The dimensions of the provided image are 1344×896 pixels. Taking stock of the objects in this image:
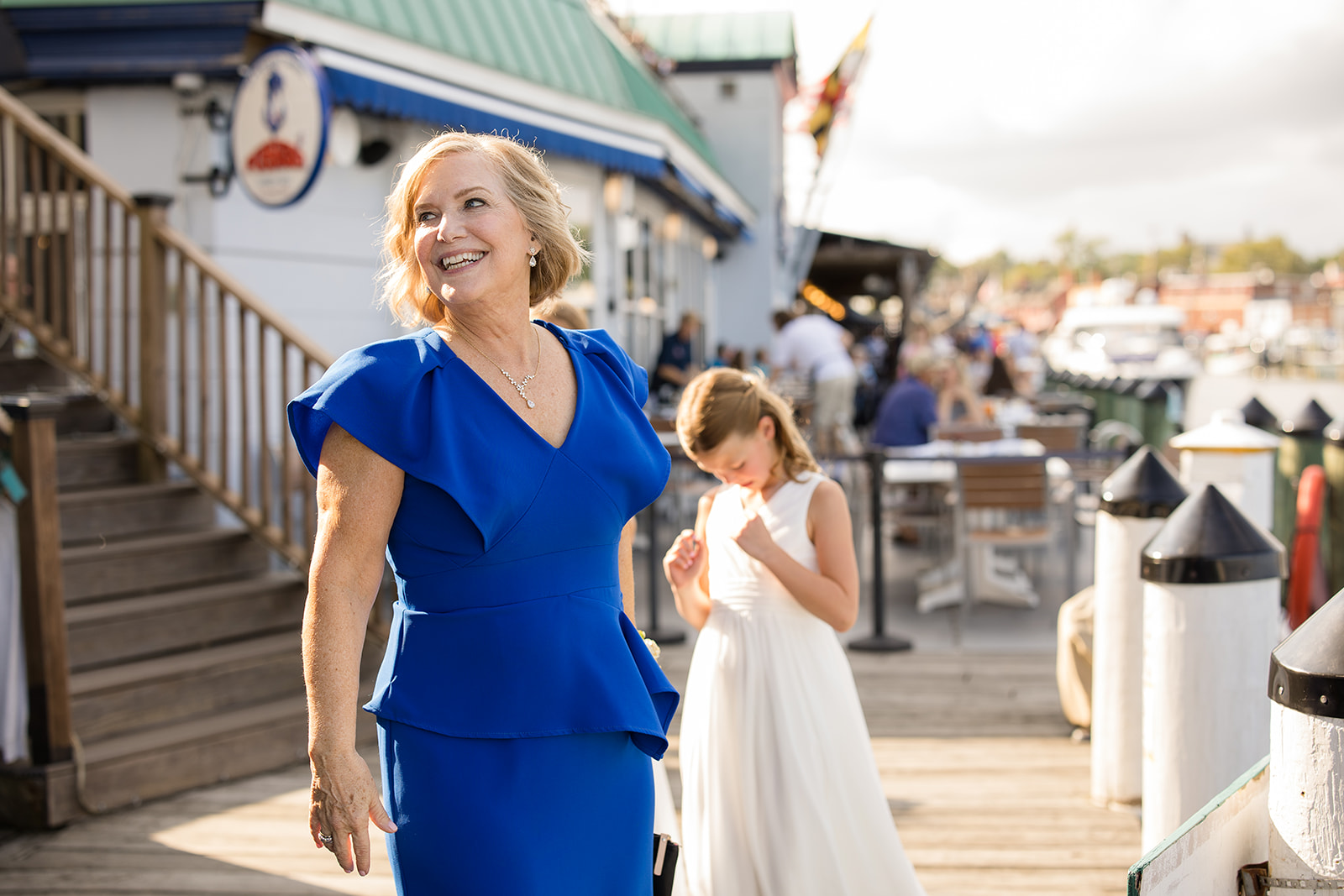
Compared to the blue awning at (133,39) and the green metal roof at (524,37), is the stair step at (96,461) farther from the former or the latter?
the green metal roof at (524,37)

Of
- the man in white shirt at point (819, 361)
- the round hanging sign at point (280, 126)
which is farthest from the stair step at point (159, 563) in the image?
the man in white shirt at point (819, 361)

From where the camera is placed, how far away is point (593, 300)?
34.9 feet

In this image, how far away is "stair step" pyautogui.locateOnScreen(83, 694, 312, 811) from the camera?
4477 mm

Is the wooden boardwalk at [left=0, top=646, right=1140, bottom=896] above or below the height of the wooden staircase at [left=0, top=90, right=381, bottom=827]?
below

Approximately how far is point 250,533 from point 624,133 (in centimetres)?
517

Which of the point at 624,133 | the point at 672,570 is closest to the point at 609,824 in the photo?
the point at 672,570

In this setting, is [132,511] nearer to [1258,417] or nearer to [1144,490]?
[1144,490]

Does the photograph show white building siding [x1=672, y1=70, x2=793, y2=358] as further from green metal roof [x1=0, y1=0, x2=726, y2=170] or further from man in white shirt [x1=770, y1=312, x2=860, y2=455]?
man in white shirt [x1=770, y1=312, x2=860, y2=455]

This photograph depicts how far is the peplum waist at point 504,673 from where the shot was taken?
187 cm

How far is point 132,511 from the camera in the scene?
235 inches

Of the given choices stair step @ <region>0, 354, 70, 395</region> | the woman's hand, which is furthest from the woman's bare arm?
stair step @ <region>0, 354, 70, 395</region>

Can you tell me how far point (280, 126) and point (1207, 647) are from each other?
5.38 meters

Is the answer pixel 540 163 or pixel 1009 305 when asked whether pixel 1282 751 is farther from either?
pixel 1009 305

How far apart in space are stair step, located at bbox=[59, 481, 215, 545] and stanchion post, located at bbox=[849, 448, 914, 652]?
3.46 metres
